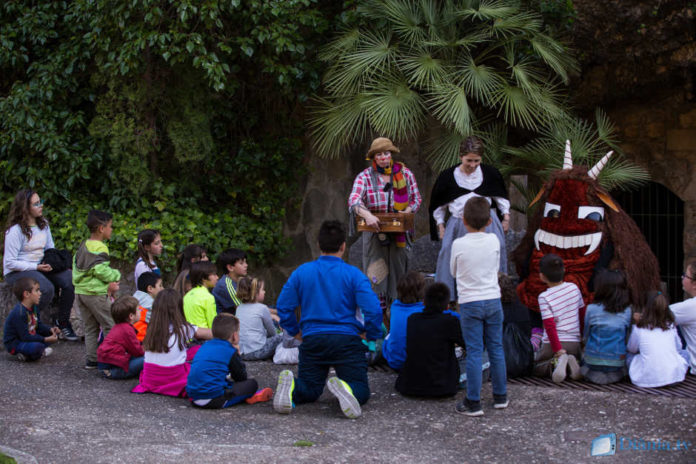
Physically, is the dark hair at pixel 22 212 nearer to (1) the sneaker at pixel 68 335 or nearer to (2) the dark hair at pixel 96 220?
(2) the dark hair at pixel 96 220

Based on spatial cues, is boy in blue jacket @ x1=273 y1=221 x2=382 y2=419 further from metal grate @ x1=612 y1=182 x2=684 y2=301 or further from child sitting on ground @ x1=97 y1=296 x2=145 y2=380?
metal grate @ x1=612 y1=182 x2=684 y2=301

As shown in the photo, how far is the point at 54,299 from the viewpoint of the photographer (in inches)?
303

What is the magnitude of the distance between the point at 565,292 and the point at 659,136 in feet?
14.0

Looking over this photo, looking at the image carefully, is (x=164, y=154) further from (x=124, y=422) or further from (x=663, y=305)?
(x=663, y=305)

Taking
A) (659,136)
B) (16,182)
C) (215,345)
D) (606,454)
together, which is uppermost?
(659,136)

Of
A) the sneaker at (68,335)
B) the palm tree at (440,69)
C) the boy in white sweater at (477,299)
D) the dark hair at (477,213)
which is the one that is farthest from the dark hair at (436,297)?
the sneaker at (68,335)

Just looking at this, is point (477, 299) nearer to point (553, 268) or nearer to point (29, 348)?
Answer: point (553, 268)

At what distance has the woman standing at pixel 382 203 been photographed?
22.6 feet

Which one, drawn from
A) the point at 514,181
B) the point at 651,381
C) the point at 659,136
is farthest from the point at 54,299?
the point at 659,136

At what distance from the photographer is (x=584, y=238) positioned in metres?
6.42

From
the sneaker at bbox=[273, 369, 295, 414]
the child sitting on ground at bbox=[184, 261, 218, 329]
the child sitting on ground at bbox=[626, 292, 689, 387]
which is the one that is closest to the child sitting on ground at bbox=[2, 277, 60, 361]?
the child sitting on ground at bbox=[184, 261, 218, 329]

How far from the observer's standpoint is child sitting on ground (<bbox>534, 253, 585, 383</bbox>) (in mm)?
5852

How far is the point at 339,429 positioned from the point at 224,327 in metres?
1.05

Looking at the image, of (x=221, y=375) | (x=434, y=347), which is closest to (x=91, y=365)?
(x=221, y=375)
